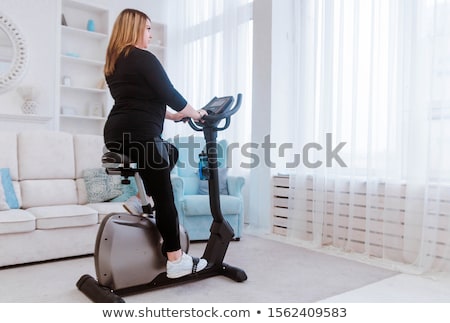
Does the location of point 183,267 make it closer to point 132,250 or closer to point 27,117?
point 132,250

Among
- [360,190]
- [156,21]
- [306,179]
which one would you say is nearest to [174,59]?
[156,21]

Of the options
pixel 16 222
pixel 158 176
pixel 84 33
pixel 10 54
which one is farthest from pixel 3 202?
pixel 84 33

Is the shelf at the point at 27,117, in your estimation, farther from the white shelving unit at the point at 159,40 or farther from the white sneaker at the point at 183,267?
the white sneaker at the point at 183,267

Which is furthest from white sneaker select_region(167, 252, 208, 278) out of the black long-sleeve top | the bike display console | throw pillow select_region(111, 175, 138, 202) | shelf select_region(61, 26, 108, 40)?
shelf select_region(61, 26, 108, 40)

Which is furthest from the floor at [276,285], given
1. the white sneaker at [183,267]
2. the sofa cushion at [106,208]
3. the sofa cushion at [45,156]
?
the sofa cushion at [45,156]

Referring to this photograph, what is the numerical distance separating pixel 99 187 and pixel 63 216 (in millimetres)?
565

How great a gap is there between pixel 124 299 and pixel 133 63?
1.22 m

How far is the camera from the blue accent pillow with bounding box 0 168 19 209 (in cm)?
292

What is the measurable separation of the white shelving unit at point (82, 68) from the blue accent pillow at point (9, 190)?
1834 mm

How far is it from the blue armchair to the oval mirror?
199 centimetres

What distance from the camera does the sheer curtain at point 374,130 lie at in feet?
8.53

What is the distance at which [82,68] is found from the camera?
16.4 feet

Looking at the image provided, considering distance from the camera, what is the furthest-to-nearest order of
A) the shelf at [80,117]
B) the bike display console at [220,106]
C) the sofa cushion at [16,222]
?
1. the shelf at [80,117]
2. the sofa cushion at [16,222]
3. the bike display console at [220,106]

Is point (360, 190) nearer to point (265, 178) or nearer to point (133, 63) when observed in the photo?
point (265, 178)
